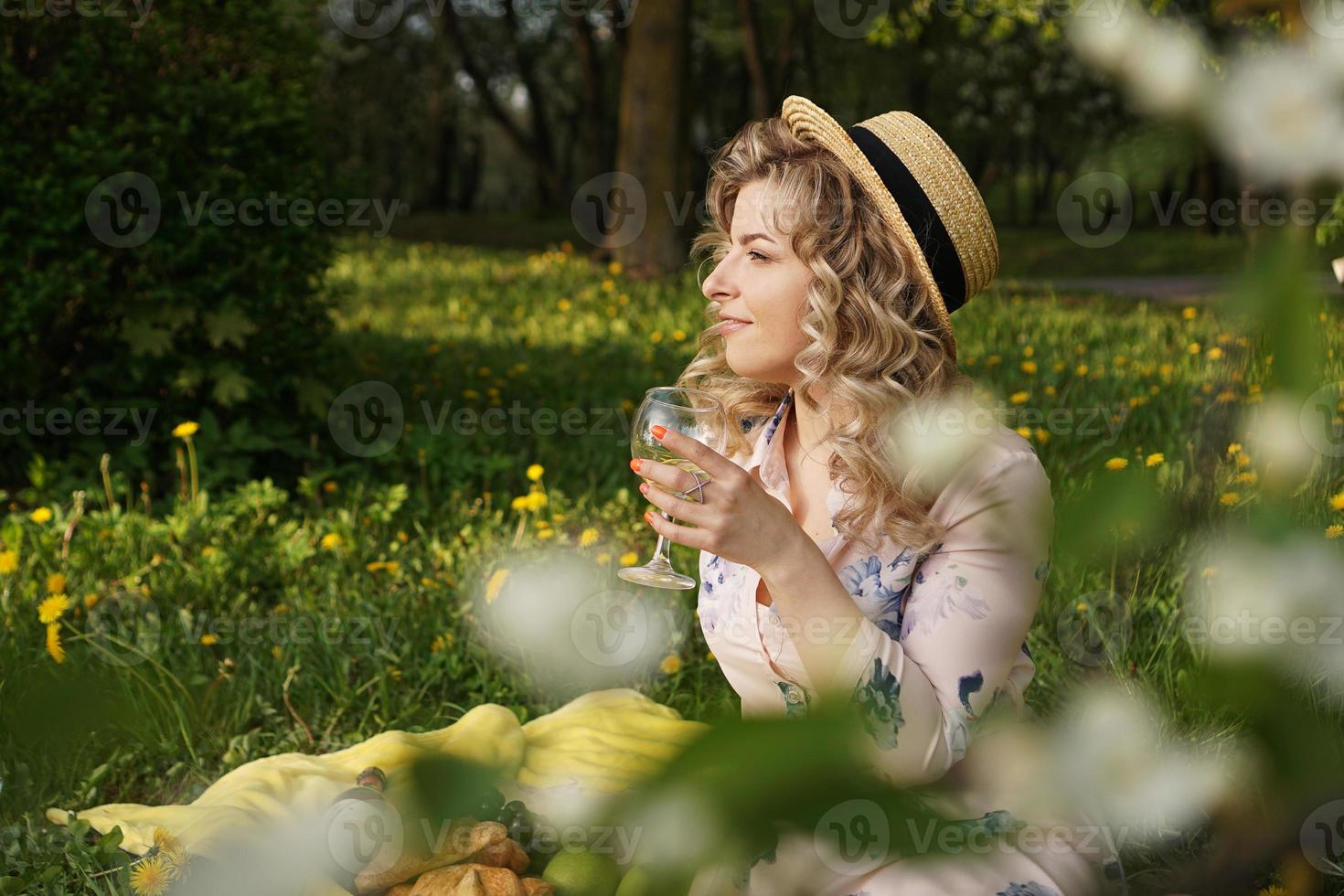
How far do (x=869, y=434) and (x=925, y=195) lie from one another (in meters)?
0.36

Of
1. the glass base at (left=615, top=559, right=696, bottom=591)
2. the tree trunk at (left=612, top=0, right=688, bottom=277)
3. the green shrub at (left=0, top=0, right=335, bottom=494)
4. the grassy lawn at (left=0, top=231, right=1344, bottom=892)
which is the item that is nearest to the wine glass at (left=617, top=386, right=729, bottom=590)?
the glass base at (left=615, top=559, right=696, bottom=591)

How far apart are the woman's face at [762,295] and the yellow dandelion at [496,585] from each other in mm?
1637

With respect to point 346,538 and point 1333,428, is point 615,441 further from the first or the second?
point 1333,428

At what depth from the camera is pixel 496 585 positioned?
3377 mm

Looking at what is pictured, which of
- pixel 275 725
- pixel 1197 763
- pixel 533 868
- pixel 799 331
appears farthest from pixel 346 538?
pixel 1197 763

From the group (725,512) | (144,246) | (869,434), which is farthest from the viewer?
(144,246)

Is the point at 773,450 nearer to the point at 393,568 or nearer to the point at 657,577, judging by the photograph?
the point at 657,577

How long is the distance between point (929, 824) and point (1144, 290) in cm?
1111

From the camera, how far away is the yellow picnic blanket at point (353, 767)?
257 centimetres

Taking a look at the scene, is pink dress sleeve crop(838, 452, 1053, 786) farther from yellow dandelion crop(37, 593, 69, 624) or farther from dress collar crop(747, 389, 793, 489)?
yellow dandelion crop(37, 593, 69, 624)

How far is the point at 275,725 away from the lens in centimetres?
331

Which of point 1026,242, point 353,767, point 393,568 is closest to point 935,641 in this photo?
point 353,767

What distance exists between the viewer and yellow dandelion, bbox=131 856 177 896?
2.25m

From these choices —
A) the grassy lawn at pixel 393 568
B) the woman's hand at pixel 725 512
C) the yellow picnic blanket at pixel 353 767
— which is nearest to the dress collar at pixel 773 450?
the grassy lawn at pixel 393 568
